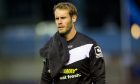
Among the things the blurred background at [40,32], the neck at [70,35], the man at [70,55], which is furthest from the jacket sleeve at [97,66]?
the blurred background at [40,32]

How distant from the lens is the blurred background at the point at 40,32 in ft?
52.5

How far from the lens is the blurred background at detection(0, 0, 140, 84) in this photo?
16.0 meters

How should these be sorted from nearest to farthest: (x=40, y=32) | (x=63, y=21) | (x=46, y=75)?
(x=63, y=21) < (x=46, y=75) < (x=40, y=32)

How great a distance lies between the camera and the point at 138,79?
43.8 ft

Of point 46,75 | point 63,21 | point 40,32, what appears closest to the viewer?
point 63,21

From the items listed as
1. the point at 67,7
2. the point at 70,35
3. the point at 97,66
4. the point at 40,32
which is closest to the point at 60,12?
the point at 67,7

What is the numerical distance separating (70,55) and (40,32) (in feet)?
39.5

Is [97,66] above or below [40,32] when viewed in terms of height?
above

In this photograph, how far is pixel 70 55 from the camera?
5188 millimetres

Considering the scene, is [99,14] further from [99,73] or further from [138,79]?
[99,73]

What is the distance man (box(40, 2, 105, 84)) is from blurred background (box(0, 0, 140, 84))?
9.72m

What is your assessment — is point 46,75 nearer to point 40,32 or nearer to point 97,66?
point 97,66

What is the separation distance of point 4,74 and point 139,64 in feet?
11.8

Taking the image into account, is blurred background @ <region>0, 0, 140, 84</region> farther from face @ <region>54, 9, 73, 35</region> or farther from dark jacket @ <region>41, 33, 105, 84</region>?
face @ <region>54, 9, 73, 35</region>
